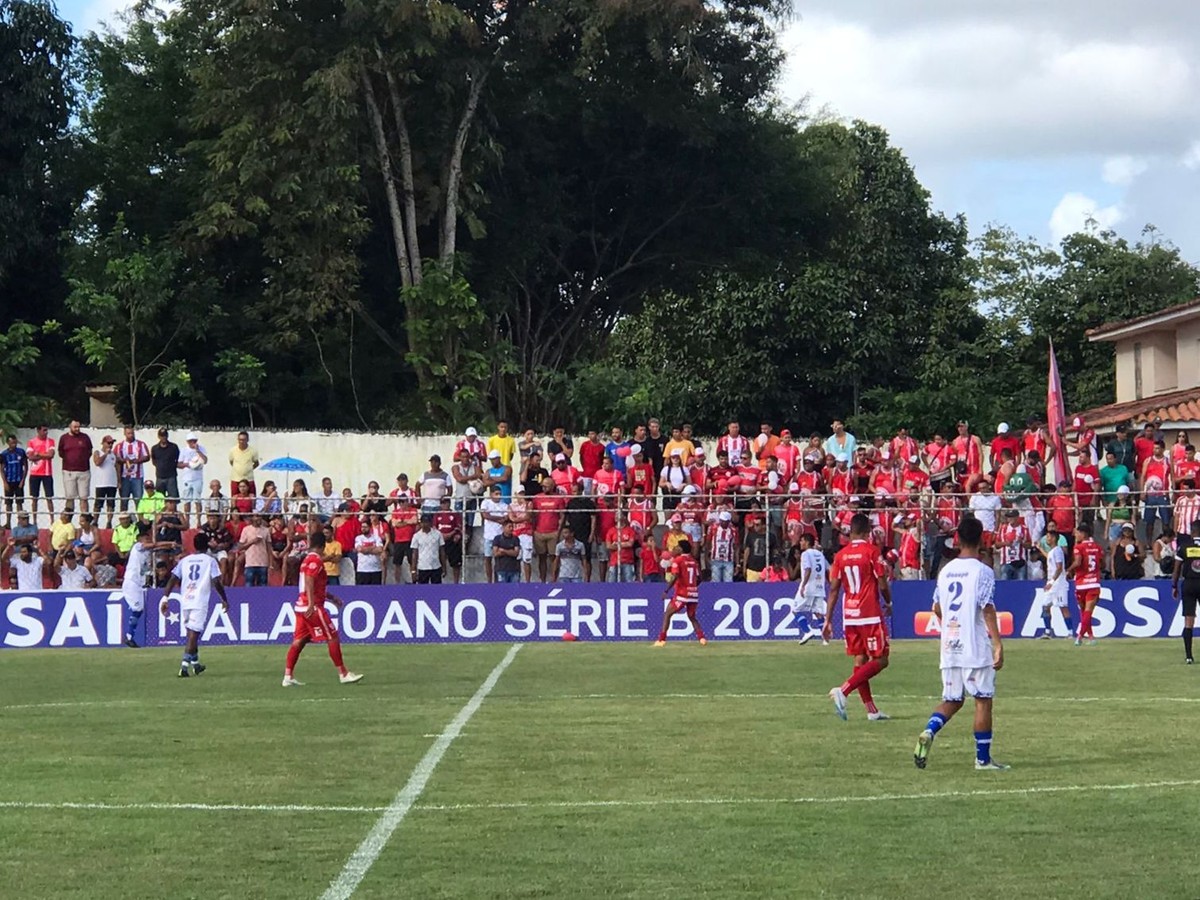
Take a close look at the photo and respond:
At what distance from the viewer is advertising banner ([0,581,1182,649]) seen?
2912 cm

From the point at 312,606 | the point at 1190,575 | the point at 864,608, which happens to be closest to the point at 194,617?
the point at 312,606

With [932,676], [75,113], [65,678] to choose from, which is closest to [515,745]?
[932,676]

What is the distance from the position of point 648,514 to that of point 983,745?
1704 cm

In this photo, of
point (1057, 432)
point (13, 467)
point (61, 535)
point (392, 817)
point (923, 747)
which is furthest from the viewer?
point (13, 467)

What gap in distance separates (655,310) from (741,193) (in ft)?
38.2

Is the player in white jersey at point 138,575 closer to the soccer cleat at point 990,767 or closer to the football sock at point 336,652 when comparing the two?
the football sock at point 336,652

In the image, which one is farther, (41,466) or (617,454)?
(41,466)

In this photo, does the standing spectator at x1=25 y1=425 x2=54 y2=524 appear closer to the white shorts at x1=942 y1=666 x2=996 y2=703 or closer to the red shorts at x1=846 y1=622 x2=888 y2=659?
the red shorts at x1=846 y1=622 x2=888 y2=659

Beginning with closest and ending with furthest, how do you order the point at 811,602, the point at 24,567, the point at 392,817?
the point at 392,817, the point at 811,602, the point at 24,567

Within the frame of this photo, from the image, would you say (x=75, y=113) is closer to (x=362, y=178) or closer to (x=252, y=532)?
(x=362, y=178)

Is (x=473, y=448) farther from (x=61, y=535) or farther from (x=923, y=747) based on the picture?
(x=923, y=747)

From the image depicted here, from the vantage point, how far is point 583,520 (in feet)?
97.2

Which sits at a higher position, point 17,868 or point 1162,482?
point 1162,482

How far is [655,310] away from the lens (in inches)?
2235
